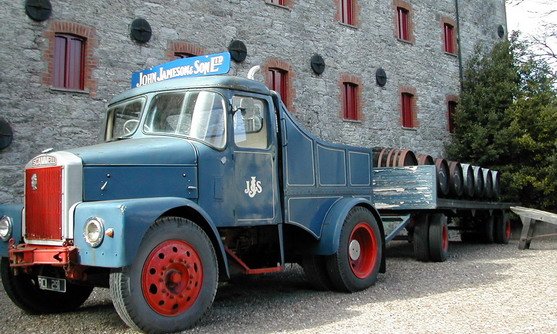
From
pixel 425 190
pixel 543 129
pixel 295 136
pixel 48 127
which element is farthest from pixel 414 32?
pixel 295 136

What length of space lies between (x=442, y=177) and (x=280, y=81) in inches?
247

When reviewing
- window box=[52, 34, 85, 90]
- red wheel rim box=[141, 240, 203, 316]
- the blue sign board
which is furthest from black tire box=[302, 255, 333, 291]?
window box=[52, 34, 85, 90]

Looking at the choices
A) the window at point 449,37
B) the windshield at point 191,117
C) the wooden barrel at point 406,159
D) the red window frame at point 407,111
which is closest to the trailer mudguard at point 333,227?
the windshield at point 191,117

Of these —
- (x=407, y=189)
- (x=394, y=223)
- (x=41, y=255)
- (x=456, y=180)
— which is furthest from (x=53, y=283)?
(x=456, y=180)

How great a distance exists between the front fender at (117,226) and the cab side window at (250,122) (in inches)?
59.7

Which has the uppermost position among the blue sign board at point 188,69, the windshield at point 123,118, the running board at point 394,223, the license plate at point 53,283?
the blue sign board at point 188,69

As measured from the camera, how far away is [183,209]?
5.16 metres

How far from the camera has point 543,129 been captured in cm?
1884

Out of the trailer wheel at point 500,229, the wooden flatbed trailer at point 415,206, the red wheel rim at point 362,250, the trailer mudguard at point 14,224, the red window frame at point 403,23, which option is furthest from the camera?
the red window frame at point 403,23

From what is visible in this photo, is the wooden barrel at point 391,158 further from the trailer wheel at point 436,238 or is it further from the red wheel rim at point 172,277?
the red wheel rim at point 172,277

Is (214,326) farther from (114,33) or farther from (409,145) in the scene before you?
(409,145)

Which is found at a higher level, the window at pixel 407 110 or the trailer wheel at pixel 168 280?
the window at pixel 407 110

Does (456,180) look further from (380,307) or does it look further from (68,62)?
(68,62)

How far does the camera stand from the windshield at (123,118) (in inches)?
242
